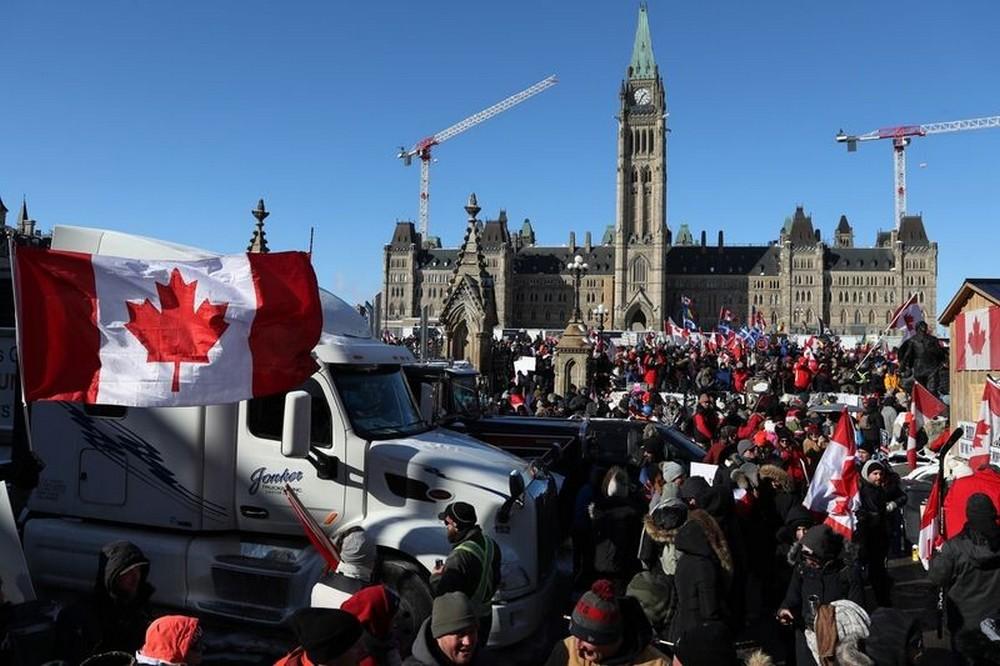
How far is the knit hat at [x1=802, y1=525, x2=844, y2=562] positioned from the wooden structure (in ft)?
26.8

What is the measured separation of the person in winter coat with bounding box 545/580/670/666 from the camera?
12.3 feet

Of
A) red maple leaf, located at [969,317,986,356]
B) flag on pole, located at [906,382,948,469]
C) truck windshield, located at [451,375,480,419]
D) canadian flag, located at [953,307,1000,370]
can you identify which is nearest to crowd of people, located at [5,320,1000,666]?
flag on pole, located at [906,382,948,469]

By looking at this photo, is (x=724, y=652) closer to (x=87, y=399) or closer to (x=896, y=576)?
(x=87, y=399)

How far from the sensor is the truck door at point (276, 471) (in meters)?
7.04

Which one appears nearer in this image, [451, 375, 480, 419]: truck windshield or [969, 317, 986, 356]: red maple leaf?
[969, 317, 986, 356]: red maple leaf

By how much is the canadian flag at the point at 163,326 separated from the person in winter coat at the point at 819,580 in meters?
3.92

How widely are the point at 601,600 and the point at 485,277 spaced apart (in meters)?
27.0

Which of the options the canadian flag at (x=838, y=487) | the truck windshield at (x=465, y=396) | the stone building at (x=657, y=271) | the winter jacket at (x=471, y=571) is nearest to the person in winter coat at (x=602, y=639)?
the winter jacket at (x=471, y=571)

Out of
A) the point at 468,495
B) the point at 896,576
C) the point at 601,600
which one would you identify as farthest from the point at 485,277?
the point at 601,600

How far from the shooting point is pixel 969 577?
214 inches

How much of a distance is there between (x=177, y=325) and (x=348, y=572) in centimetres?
232

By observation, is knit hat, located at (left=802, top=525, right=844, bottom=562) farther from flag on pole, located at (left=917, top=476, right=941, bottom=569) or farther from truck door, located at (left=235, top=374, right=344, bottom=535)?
truck door, located at (left=235, top=374, right=344, bottom=535)

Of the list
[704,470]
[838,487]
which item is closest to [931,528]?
[838,487]

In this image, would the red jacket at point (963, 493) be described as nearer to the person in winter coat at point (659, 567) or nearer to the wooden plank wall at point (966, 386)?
the person in winter coat at point (659, 567)
